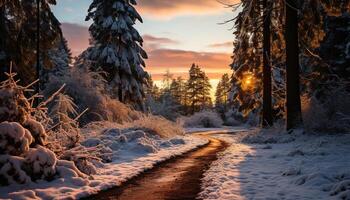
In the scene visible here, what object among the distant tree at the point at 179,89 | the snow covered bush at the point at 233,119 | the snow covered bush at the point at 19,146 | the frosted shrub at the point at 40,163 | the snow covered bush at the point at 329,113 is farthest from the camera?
the distant tree at the point at 179,89

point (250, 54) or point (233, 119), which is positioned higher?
point (250, 54)

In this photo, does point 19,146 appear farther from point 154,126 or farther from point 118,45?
point 118,45

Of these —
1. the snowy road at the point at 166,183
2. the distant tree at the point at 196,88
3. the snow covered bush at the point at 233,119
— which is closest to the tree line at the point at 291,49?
the snowy road at the point at 166,183

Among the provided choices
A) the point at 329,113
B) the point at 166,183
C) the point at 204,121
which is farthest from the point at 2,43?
the point at 204,121

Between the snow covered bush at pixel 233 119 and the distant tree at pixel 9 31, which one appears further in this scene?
the snow covered bush at pixel 233 119

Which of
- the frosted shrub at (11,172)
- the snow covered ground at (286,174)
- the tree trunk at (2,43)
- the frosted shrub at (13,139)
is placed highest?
the tree trunk at (2,43)

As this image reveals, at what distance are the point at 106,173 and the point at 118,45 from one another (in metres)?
27.0

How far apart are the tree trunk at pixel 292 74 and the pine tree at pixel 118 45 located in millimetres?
19575

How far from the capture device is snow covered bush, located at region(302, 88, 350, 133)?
18359 mm

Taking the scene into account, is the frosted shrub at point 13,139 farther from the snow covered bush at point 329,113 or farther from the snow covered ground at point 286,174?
the snow covered bush at point 329,113

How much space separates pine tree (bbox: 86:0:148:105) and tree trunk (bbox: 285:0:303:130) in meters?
19.6

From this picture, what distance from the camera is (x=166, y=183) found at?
9.85 meters

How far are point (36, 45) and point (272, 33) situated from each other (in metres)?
13.4

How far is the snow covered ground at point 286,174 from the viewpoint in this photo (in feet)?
26.8
